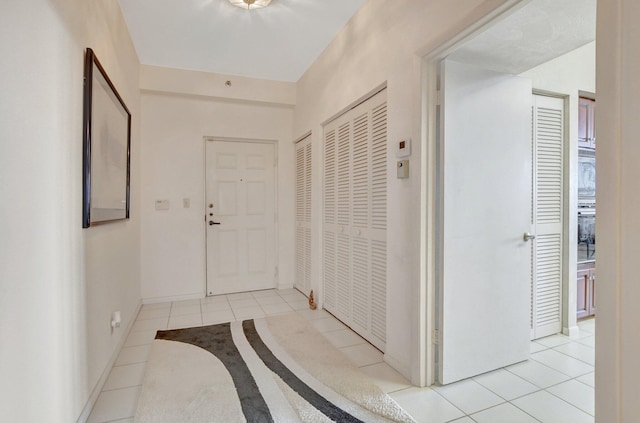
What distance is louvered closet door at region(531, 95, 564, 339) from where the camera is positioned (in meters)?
2.51

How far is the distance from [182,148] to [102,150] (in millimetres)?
1892

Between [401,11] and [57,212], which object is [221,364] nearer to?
[57,212]

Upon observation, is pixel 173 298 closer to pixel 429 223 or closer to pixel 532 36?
pixel 429 223

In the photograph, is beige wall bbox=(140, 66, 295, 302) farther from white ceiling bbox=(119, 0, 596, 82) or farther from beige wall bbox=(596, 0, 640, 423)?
beige wall bbox=(596, 0, 640, 423)

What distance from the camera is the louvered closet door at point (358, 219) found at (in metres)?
2.38

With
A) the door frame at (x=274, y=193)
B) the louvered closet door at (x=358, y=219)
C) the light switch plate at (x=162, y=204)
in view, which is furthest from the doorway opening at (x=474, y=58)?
the light switch plate at (x=162, y=204)

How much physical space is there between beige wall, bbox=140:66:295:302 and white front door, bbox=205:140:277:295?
13cm

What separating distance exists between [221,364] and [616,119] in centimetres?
244

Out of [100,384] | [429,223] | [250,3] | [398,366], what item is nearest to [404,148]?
[429,223]

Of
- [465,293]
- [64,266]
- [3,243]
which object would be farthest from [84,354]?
[465,293]

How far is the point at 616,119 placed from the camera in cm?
100

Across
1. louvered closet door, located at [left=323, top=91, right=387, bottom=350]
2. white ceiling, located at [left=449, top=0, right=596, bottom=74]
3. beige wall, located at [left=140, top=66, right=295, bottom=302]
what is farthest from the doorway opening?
beige wall, located at [left=140, top=66, right=295, bottom=302]

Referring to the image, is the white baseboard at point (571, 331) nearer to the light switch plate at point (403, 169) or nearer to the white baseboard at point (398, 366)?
the white baseboard at point (398, 366)

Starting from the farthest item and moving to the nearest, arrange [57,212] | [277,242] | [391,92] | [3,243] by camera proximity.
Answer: [277,242] < [391,92] < [57,212] < [3,243]
